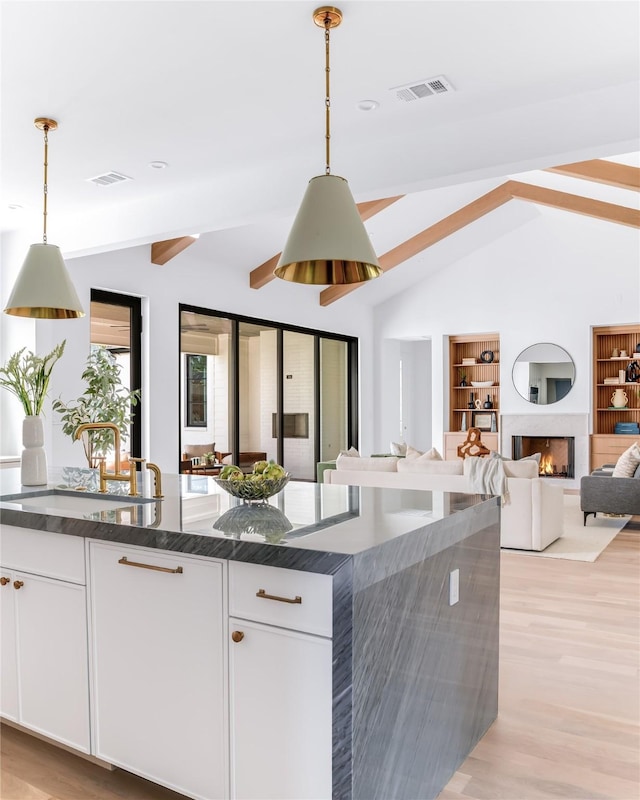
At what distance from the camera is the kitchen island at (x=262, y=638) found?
167 cm

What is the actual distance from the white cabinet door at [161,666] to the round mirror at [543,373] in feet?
29.0

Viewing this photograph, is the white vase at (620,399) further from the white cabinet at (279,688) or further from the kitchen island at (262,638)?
the white cabinet at (279,688)

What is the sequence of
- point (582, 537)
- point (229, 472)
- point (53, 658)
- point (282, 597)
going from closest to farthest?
point (282, 597)
point (53, 658)
point (229, 472)
point (582, 537)

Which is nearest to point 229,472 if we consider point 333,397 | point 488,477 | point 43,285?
point 43,285

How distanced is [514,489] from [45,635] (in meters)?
4.19

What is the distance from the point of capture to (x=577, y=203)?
27.6 ft

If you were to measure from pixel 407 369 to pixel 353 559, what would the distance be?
1080cm

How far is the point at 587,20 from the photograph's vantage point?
2742 mm

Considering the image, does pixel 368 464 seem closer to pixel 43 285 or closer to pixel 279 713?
pixel 43 285

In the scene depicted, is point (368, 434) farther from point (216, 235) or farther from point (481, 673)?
point (481, 673)

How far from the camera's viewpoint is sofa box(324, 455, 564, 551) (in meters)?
5.54

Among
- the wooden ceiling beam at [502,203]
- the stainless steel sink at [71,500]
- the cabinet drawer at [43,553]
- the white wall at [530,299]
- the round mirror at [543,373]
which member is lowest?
the cabinet drawer at [43,553]

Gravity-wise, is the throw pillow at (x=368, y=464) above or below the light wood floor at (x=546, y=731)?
above

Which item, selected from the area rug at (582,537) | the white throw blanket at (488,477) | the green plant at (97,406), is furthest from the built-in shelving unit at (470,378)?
the green plant at (97,406)
